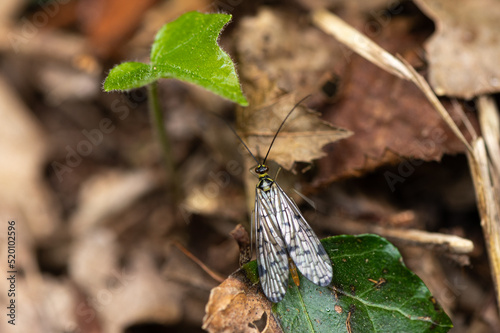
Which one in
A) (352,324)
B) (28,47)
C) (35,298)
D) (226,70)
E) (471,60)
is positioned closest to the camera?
(226,70)

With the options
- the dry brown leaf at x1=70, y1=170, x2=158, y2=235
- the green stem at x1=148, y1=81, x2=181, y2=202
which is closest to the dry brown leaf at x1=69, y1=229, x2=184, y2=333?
the dry brown leaf at x1=70, y1=170, x2=158, y2=235

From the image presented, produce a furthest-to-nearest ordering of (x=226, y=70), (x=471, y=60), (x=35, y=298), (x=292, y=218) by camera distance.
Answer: (x=35, y=298)
(x=471, y=60)
(x=292, y=218)
(x=226, y=70)

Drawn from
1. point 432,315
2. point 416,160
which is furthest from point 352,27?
point 432,315

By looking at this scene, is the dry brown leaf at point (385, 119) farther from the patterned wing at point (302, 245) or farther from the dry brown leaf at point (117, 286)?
the dry brown leaf at point (117, 286)

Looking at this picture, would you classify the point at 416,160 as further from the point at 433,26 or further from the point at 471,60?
the point at 433,26

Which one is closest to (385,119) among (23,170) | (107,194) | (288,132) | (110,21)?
(288,132)

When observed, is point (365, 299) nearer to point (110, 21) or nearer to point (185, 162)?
point (185, 162)

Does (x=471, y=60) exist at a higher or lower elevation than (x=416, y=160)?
higher

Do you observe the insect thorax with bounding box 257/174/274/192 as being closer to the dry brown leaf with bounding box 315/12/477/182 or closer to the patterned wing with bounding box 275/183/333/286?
the patterned wing with bounding box 275/183/333/286
